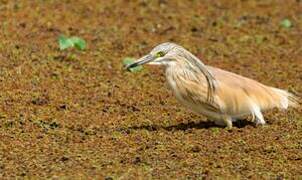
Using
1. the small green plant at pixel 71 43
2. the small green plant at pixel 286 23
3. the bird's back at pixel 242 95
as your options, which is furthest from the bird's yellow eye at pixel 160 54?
the small green plant at pixel 286 23

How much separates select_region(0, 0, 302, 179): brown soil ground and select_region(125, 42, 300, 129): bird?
0.16 m

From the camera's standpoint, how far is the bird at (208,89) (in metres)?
8.88

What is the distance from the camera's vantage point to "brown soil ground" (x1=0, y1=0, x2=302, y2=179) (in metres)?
7.95

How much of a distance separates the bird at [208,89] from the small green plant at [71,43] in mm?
2617

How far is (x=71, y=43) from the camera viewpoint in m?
11.6

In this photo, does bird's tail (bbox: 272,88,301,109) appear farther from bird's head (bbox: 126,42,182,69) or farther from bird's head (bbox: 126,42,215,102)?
bird's head (bbox: 126,42,182,69)

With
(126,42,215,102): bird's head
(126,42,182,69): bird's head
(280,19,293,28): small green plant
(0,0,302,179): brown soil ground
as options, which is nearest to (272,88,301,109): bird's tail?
(0,0,302,179): brown soil ground

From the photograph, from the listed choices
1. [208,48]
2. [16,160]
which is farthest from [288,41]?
[16,160]

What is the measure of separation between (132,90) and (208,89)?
5.20 ft

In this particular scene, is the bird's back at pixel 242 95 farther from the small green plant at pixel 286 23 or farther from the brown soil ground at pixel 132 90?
the small green plant at pixel 286 23

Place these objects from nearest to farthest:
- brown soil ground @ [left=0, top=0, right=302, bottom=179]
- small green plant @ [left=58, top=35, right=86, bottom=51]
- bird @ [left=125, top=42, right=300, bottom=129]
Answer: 1. brown soil ground @ [left=0, top=0, right=302, bottom=179]
2. bird @ [left=125, top=42, right=300, bottom=129]
3. small green plant @ [left=58, top=35, right=86, bottom=51]

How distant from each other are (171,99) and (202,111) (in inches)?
45.5

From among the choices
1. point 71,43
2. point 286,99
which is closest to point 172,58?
point 286,99

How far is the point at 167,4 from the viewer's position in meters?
14.0
